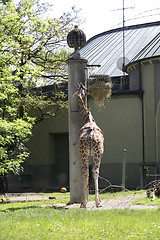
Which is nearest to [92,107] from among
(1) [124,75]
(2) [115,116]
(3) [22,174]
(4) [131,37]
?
(2) [115,116]

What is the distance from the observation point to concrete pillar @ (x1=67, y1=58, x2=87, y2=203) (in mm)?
12094

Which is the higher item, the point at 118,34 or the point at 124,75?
the point at 118,34

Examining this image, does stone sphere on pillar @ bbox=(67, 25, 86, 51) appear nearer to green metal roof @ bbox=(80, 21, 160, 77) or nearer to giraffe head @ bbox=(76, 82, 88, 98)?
giraffe head @ bbox=(76, 82, 88, 98)

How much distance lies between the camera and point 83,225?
322 inches

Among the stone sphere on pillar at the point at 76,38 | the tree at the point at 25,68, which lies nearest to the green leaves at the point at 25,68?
the tree at the point at 25,68

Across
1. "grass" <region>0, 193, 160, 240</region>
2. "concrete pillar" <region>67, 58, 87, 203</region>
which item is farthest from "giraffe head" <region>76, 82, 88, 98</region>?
"grass" <region>0, 193, 160, 240</region>

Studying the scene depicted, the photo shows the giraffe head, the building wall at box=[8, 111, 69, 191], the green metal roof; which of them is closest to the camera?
the giraffe head

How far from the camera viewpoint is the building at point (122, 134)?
20547 millimetres

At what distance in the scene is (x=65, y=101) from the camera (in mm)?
23172

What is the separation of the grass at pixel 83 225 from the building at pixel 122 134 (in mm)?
10337

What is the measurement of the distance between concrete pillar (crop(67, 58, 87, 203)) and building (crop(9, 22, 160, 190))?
268 inches

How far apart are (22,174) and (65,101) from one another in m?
4.88

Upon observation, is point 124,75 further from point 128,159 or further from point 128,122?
point 128,159

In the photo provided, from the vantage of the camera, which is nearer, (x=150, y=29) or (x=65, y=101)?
(x=65, y=101)
